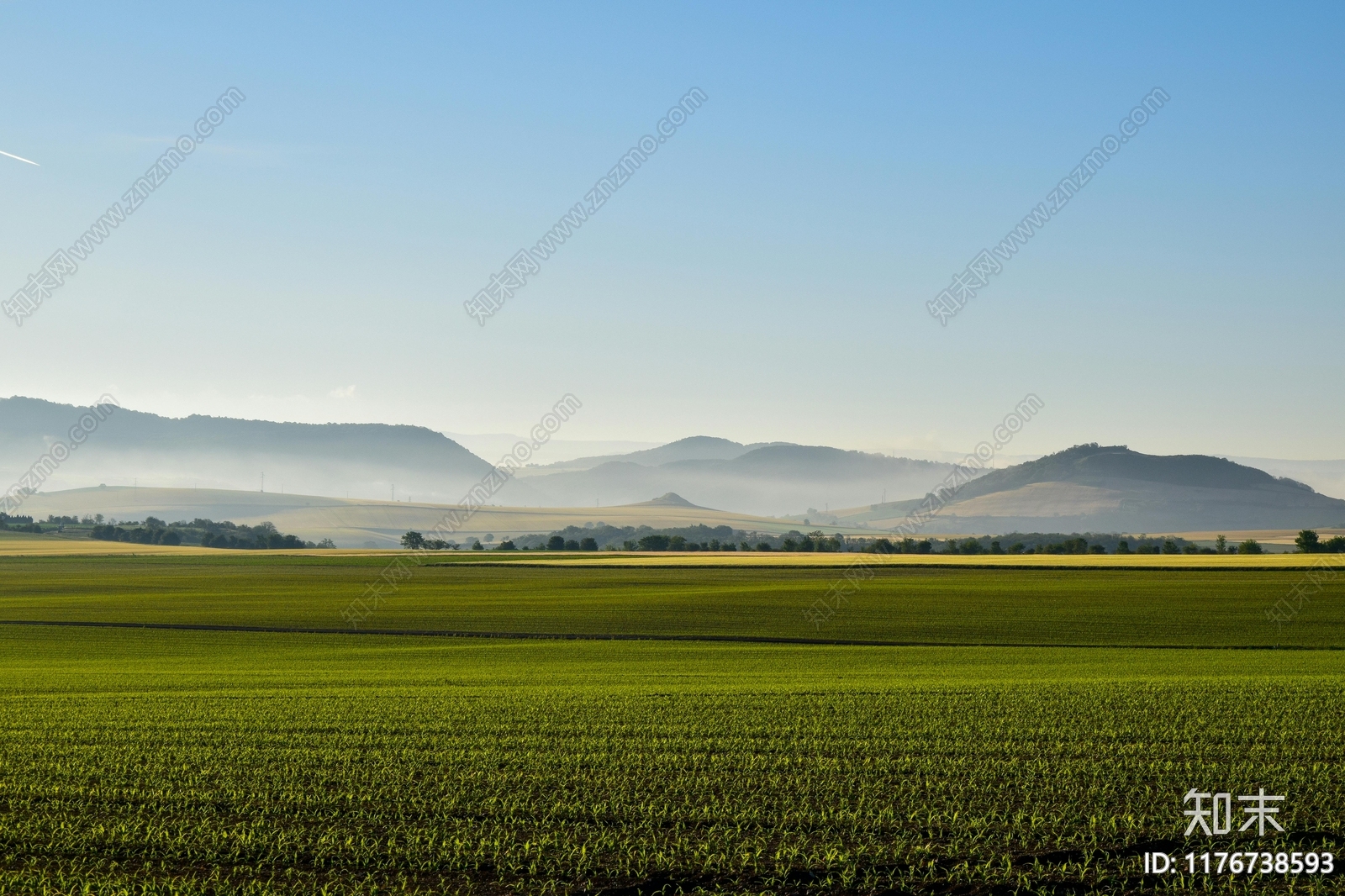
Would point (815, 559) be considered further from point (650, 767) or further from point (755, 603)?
point (650, 767)

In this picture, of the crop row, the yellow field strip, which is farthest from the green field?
the yellow field strip

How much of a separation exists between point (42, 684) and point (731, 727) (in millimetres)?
22065

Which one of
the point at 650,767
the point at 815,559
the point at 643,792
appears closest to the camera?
the point at 643,792

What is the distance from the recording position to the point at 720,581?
83.1 metres

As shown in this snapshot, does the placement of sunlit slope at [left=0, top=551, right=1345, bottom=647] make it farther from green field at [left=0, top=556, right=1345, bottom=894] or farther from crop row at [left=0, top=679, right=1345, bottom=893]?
crop row at [left=0, top=679, right=1345, bottom=893]

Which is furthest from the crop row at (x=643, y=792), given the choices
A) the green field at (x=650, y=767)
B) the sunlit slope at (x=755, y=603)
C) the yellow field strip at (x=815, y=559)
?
the yellow field strip at (x=815, y=559)

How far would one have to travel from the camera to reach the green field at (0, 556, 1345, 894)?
38.7 feet

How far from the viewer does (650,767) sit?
54.5 ft

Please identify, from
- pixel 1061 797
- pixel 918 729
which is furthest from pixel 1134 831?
pixel 918 729

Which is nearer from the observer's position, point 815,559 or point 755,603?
point 755,603

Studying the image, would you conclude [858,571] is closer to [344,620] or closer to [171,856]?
[344,620]

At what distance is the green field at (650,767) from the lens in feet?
38.7

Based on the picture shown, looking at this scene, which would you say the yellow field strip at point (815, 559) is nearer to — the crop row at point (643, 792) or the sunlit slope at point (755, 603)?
the sunlit slope at point (755, 603)

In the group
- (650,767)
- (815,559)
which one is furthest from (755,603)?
(815,559)
